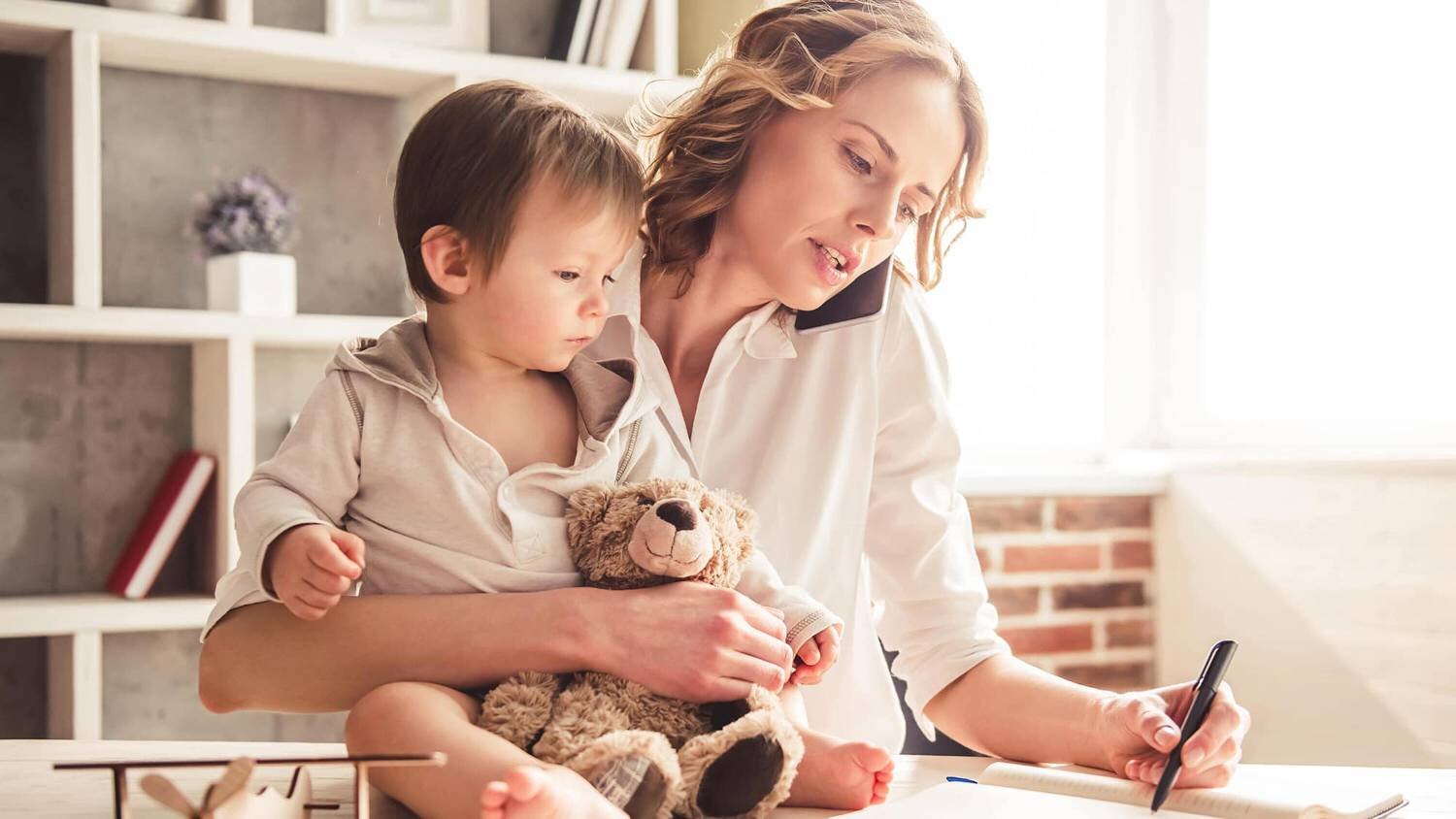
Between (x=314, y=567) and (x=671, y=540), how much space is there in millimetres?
242

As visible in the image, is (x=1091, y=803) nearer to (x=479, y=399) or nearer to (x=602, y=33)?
(x=479, y=399)

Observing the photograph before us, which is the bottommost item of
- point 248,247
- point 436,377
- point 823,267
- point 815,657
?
point 815,657

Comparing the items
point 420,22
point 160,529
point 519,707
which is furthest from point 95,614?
point 519,707

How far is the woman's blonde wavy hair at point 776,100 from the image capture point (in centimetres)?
128

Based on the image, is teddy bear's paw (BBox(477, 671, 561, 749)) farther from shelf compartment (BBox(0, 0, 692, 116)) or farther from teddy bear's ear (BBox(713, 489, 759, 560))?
shelf compartment (BBox(0, 0, 692, 116))

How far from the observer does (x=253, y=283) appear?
2.53m

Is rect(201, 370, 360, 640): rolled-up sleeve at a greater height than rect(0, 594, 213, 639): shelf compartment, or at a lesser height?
greater

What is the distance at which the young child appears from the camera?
3.27 ft

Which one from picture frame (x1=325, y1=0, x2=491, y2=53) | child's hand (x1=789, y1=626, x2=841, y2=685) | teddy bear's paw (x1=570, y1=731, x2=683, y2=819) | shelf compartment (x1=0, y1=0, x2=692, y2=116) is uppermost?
picture frame (x1=325, y1=0, x2=491, y2=53)

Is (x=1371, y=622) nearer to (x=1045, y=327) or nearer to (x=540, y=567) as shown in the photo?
(x=1045, y=327)

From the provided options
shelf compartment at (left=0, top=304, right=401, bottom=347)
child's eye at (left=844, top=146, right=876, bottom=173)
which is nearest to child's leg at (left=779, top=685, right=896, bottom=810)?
child's eye at (left=844, top=146, right=876, bottom=173)

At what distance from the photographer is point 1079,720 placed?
110cm

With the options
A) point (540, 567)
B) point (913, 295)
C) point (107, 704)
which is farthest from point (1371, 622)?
point (107, 704)

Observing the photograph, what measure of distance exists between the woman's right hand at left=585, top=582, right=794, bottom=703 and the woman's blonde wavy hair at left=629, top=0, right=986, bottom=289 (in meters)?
0.53
